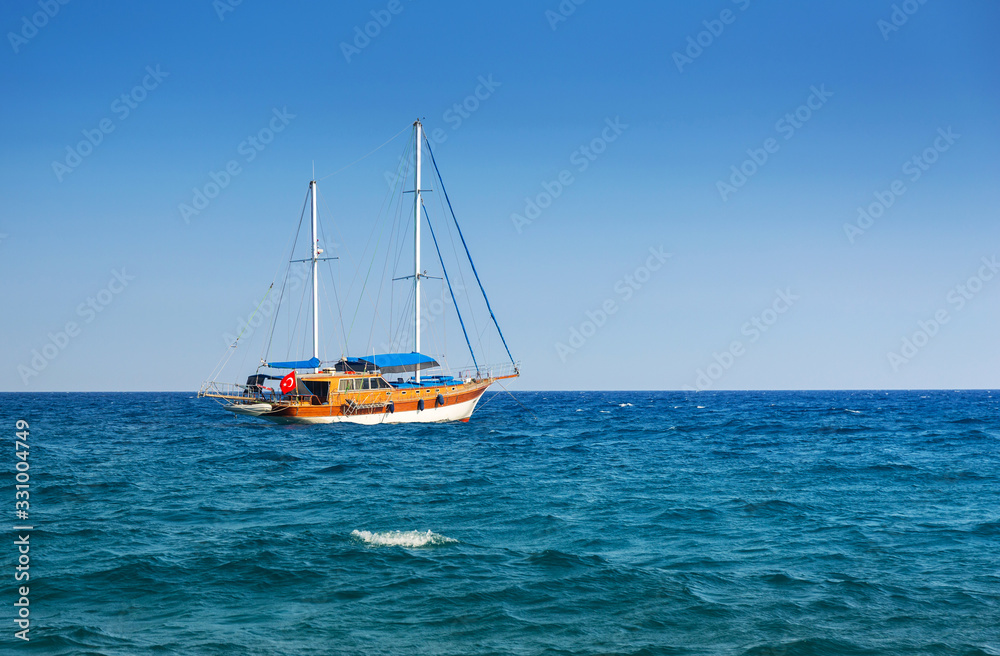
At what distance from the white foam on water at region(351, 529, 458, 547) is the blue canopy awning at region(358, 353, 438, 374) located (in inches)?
1399

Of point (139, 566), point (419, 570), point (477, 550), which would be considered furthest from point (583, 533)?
point (139, 566)

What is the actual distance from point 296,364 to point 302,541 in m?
38.8

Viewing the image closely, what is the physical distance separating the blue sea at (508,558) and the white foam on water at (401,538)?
0.08 meters

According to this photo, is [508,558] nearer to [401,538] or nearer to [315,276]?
[401,538]

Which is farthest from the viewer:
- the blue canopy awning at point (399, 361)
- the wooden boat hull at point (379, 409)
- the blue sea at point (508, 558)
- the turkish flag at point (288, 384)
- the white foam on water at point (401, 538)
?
the blue canopy awning at point (399, 361)

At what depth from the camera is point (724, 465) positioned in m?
30.2

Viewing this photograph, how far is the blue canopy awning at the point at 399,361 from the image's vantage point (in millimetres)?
51750

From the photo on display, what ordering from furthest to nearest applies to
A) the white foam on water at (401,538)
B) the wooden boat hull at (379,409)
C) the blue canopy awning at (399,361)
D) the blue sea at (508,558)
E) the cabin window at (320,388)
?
the blue canopy awning at (399,361) < the cabin window at (320,388) < the wooden boat hull at (379,409) < the white foam on water at (401,538) < the blue sea at (508,558)

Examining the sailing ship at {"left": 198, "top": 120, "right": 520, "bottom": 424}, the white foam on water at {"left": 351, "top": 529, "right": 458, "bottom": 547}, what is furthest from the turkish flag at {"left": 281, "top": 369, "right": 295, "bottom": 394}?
the white foam on water at {"left": 351, "top": 529, "right": 458, "bottom": 547}

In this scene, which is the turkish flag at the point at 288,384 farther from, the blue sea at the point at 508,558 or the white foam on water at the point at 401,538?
the white foam on water at the point at 401,538

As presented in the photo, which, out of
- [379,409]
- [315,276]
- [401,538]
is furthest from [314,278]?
[401,538]

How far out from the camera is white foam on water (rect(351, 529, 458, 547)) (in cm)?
1548

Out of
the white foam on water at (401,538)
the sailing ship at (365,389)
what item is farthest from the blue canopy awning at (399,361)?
the white foam on water at (401,538)

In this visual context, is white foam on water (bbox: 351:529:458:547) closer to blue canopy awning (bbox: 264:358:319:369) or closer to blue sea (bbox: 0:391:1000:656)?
blue sea (bbox: 0:391:1000:656)
